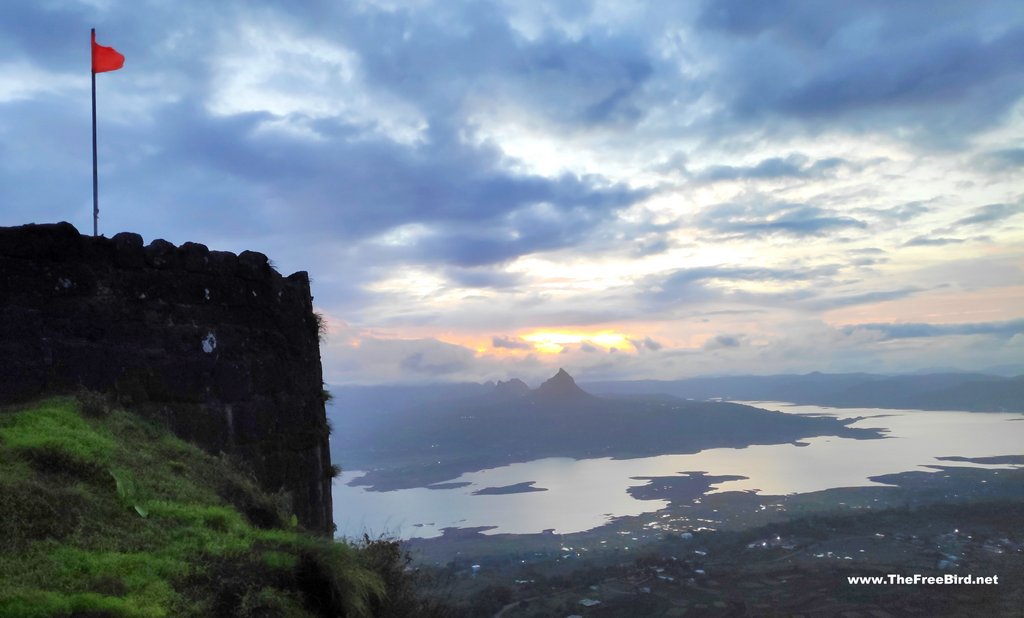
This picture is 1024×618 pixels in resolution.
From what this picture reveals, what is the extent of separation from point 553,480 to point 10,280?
414 feet

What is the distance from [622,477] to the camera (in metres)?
127

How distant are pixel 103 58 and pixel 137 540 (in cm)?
766

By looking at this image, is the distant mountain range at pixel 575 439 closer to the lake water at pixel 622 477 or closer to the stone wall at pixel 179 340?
the lake water at pixel 622 477

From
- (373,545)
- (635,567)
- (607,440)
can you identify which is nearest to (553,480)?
(607,440)

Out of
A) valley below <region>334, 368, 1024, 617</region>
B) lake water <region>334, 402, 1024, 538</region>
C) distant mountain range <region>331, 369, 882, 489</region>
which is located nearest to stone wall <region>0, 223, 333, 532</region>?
valley below <region>334, 368, 1024, 617</region>

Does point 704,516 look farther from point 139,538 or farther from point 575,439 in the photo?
point 575,439

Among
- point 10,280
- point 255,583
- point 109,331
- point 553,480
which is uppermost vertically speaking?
point 10,280

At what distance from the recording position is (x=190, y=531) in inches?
215

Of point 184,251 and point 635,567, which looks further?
point 635,567

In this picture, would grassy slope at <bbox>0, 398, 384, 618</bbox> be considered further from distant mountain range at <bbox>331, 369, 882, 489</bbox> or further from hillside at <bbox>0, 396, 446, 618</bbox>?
distant mountain range at <bbox>331, 369, 882, 489</bbox>

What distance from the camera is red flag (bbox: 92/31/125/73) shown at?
380 inches

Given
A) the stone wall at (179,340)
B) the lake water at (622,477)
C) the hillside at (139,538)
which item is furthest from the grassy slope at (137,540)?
the lake water at (622,477)

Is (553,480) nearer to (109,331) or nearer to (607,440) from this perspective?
(607,440)

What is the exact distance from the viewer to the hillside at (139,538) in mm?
4309
